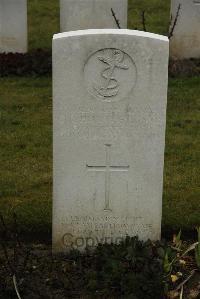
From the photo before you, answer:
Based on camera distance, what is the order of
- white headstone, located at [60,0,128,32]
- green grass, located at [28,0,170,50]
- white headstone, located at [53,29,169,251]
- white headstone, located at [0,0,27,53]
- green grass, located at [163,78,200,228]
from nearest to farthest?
white headstone, located at [53,29,169,251], green grass, located at [163,78,200,228], white headstone, located at [60,0,128,32], white headstone, located at [0,0,27,53], green grass, located at [28,0,170,50]

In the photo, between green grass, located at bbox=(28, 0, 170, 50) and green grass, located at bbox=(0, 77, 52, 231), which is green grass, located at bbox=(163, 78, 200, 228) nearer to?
green grass, located at bbox=(0, 77, 52, 231)

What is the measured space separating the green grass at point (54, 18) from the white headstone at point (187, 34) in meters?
1.66

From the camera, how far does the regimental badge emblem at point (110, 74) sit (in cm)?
498

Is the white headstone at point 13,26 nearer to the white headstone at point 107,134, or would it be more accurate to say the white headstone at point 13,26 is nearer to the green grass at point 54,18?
the green grass at point 54,18

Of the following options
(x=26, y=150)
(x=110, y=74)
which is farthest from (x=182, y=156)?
(x=110, y=74)

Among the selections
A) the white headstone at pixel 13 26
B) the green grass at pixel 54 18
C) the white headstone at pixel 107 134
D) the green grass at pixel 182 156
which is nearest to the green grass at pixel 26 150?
the white headstone at pixel 107 134

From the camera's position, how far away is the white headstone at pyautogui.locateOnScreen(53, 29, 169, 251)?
497 cm

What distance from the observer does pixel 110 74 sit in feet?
16.5

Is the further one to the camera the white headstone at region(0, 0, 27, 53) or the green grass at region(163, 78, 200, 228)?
the white headstone at region(0, 0, 27, 53)

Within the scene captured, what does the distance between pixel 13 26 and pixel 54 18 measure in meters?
3.18

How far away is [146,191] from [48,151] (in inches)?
102

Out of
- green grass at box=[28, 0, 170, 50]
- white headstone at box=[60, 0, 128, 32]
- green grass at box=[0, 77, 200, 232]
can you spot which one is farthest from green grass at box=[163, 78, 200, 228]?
green grass at box=[28, 0, 170, 50]

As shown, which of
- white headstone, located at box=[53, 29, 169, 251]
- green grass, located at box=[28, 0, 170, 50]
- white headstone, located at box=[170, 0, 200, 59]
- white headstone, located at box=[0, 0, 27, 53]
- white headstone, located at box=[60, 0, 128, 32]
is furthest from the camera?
green grass, located at box=[28, 0, 170, 50]

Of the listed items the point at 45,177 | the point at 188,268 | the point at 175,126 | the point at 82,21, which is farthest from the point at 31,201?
the point at 82,21
